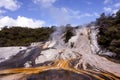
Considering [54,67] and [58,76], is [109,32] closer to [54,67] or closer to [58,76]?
[54,67]

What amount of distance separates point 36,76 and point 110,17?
616 inches

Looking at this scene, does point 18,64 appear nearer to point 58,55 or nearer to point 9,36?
point 58,55

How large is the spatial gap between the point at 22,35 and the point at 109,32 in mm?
14755

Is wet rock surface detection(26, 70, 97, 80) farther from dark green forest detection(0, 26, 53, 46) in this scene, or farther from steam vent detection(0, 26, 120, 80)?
dark green forest detection(0, 26, 53, 46)

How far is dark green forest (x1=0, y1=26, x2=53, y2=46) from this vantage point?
3125cm

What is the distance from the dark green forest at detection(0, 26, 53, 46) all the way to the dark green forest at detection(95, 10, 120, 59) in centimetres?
832

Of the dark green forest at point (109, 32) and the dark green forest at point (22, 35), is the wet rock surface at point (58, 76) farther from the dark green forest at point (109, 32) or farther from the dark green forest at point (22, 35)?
the dark green forest at point (22, 35)

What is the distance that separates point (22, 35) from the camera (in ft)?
110

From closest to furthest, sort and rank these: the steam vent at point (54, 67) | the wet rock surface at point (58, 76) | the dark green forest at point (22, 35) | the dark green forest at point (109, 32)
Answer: the wet rock surface at point (58, 76), the steam vent at point (54, 67), the dark green forest at point (109, 32), the dark green forest at point (22, 35)

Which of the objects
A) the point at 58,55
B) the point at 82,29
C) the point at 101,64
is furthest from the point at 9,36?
the point at 101,64

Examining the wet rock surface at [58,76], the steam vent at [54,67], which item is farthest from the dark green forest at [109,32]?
the wet rock surface at [58,76]

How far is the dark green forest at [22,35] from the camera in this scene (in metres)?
31.2

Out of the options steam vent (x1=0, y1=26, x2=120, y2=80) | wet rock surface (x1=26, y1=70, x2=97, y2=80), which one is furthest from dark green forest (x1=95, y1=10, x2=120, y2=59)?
wet rock surface (x1=26, y1=70, x2=97, y2=80)

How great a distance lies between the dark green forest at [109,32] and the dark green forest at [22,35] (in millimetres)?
Answer: 8318
